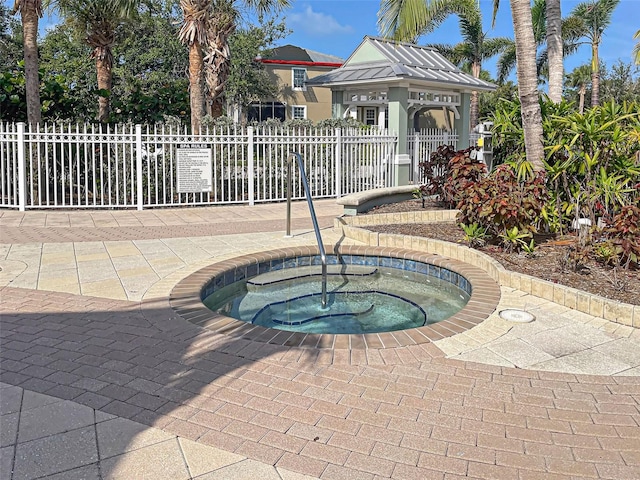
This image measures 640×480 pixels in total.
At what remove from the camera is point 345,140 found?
46.2ft

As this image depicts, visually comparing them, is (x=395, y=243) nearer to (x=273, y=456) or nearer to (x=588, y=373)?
(x=588, y=373)

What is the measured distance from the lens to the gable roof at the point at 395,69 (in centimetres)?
1479

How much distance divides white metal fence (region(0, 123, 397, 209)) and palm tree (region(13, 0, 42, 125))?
54 centimetres

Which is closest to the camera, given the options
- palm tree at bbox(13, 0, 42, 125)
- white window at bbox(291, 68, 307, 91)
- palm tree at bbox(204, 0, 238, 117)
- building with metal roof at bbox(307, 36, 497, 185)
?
palm tree at bbox(13, 0, 42, 125)

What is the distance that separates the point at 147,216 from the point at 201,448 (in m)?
9.12

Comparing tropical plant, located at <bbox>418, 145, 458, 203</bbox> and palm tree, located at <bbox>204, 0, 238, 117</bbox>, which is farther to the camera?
palm tree, located at <bbox>204, 0, 238, 117</bbox>

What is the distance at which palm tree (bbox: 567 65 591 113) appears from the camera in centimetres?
4441

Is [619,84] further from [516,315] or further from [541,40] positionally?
[516,315]

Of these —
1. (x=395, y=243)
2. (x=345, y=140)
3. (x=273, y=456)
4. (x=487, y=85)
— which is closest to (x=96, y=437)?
(x=273, y=456)

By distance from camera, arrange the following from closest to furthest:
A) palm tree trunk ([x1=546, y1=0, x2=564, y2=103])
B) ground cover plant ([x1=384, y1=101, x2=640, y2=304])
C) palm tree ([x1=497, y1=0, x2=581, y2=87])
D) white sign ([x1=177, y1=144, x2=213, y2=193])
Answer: ground cover plant ([x1=384, y1=101, x2=640, y2=304]), palm tree trunk ([x1=546, y1=0, x2=564, y2=103]), white sign ([x1=177, y1=144, x2=213, y2=193]), palm tree ([x1=497, y1=0, x2=581, y2=87])

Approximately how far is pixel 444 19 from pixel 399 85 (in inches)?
556

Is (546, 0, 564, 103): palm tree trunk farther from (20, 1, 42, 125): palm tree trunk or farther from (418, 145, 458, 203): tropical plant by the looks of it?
(20, 1, 42, 125): palm tree trunk

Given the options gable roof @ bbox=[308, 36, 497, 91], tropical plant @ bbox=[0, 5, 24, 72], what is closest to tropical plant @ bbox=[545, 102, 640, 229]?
gable roof @ bbox=[308, 36, 497, 91]

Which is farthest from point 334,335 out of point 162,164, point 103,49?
point 103,49
